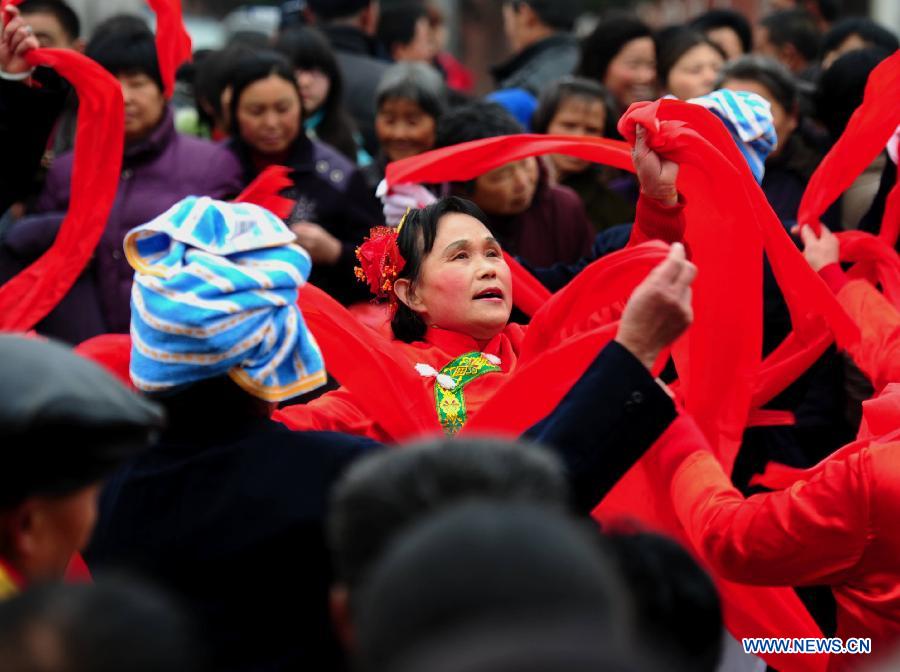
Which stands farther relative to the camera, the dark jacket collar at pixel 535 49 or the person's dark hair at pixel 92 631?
the dark jacket collar at pixel 535 49

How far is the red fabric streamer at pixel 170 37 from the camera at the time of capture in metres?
4.46

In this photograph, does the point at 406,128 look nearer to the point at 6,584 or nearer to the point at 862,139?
the point at 862,139

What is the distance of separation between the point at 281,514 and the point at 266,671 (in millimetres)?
231

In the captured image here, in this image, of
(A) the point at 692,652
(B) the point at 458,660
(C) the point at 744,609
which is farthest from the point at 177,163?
(B) the point at 458,660

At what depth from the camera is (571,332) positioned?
3430 millimetres

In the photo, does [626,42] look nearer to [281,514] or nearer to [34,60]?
[34,60]

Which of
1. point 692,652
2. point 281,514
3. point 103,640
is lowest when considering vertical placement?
point 281,514

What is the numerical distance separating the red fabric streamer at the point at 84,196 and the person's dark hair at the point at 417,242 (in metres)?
1.03

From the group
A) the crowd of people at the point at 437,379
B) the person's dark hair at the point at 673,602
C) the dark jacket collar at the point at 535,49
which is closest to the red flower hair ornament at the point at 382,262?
the crowd of people at the point at 437,379

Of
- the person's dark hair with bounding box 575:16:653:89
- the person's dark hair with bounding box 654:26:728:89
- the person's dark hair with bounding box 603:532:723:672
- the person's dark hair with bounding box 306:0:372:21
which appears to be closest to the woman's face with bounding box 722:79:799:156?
the person's dark hair with bounding box 654:26:728:89

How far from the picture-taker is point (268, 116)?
5.32m

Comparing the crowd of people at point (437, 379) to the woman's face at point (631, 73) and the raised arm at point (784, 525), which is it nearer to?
the raised arm at point (784, 525)

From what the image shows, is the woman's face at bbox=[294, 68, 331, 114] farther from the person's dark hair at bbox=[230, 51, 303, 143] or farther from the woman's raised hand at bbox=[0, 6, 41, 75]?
the woman's raised hand at bbox=[0, 6, 41, 75]

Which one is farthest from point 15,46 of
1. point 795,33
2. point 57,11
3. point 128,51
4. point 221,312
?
point 795,33
